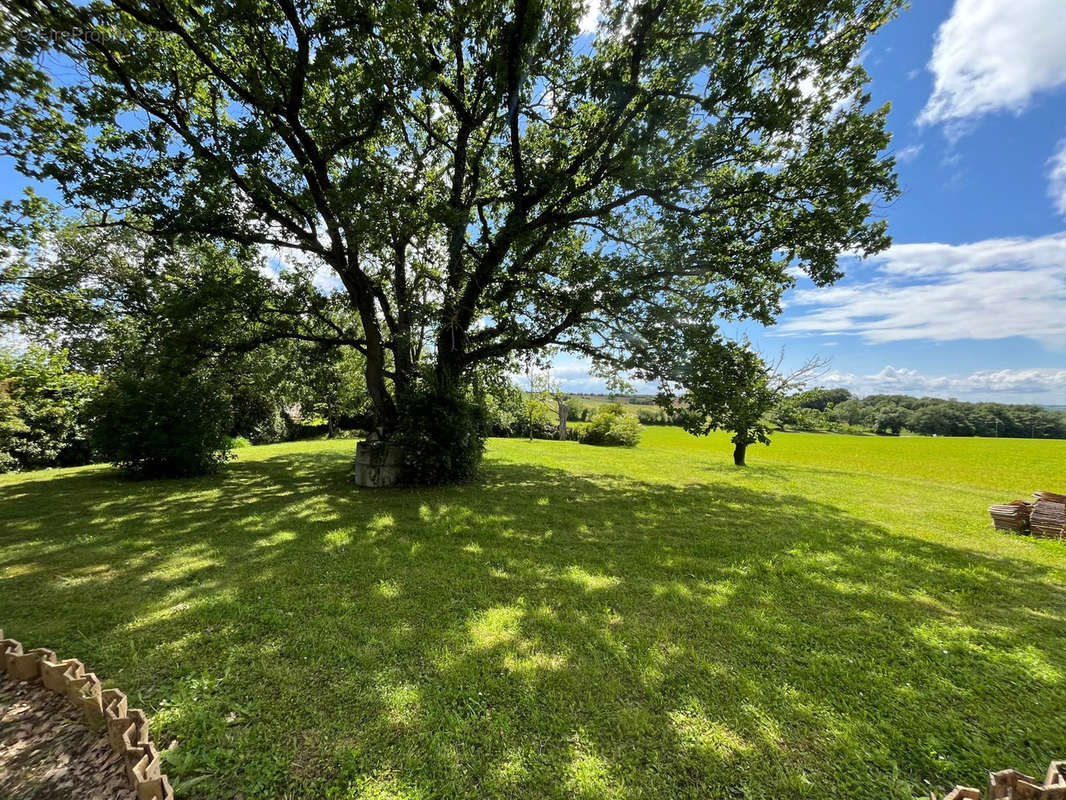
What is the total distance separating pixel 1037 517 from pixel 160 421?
51.4 feet

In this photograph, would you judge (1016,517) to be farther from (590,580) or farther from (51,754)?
(51,754)

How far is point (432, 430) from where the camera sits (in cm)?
760

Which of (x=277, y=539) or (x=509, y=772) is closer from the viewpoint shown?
(x=509, y=772)

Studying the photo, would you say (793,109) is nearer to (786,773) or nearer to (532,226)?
(532,226)

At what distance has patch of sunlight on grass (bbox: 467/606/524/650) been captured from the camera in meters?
2.75

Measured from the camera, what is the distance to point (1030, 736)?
6.79 feet

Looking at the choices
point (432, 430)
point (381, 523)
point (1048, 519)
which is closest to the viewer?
point (381, 523)

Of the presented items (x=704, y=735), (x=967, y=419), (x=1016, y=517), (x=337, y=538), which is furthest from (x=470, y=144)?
(x=967, y=419)

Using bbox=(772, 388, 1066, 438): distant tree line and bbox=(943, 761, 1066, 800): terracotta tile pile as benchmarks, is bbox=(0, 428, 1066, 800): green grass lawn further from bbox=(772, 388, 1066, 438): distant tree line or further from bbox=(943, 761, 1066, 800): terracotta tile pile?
bbox=(772, 388, 1066, 438): distant tree line

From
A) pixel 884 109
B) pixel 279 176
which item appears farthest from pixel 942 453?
pixel 279 176

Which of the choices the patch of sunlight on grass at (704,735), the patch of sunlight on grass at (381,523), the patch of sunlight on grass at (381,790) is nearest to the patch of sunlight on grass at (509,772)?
the patch of sunlight on grass at (381,790)

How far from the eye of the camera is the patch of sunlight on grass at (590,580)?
366 centimetres

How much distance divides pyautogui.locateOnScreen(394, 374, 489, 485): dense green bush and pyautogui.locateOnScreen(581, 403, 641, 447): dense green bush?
44.1 ft

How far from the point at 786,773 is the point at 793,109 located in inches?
330
